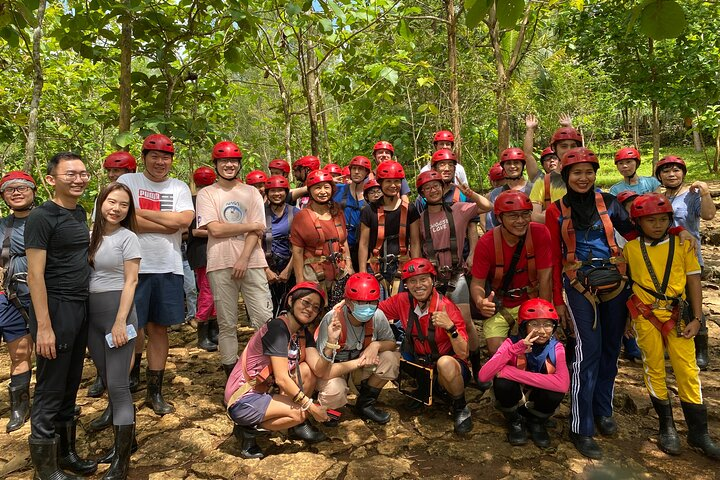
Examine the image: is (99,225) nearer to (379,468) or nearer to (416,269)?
(416,269)

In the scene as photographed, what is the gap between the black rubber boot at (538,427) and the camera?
4.00m

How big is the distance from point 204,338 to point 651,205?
226 inches

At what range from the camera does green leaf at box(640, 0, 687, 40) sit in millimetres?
1941

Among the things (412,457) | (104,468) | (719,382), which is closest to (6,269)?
(104,468)

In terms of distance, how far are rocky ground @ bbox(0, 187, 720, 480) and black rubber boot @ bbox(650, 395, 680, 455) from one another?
0.09 meters

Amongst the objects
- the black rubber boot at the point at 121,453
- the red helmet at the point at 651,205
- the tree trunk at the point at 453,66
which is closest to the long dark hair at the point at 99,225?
the black rubber boot at the point at 121,453

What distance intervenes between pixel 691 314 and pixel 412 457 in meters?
2.66

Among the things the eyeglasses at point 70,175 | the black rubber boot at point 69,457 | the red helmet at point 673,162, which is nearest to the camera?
the eyeglasses at point 70,175

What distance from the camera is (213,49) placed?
6246 millimetres

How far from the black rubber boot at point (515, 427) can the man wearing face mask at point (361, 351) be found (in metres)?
1.09

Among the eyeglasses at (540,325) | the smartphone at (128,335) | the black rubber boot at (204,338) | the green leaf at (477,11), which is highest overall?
the green leaf at (477,11)

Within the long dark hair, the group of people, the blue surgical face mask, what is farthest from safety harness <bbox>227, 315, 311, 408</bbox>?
the long dark hair

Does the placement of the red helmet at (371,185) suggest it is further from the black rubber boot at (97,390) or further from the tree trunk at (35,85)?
the tree trunk at (35,85)

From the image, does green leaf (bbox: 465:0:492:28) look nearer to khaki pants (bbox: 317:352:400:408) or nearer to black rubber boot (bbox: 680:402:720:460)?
khaki pants (bbox: 317:352:400:408)
